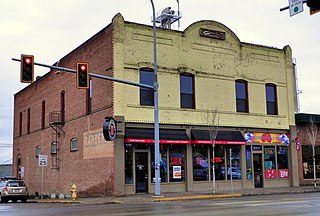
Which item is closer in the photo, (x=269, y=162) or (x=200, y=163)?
(x=200, y=163)

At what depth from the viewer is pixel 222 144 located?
30.0 meters

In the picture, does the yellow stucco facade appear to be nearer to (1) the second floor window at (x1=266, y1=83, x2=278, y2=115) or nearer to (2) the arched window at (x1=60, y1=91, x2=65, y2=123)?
(1) the second floor window at (x1=266, y1=83, x2=278, y2=115)

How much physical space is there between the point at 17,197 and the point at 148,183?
29.8 feet

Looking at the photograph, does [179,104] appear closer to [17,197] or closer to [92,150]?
[92,150]

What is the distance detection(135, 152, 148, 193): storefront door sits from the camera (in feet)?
88.7

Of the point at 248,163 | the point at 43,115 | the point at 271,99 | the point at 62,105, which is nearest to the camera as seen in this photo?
the point at 248,163

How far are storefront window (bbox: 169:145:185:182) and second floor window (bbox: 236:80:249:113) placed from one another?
222 inches

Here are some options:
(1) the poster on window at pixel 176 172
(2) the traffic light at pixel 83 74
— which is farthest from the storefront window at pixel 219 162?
(2) the traffic light at pixel 83 74

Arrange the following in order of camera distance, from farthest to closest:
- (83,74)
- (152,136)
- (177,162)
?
(177,162) < (152,136) < (83,74)

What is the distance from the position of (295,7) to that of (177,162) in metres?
17.3

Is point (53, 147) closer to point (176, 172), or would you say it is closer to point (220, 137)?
point (176, 172)

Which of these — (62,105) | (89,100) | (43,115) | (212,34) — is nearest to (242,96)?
(212,34)

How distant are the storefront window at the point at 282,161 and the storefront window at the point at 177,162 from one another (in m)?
7.96

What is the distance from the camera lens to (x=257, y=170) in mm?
31500
